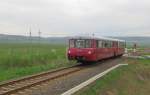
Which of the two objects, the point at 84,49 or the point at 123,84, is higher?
the point at 84,49

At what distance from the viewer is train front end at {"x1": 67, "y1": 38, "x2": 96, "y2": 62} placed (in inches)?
1081

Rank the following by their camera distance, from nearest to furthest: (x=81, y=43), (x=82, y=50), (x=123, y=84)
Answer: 1. (x=123, y=84)
2. (x=82, y=50)
3. (x=81, y=43)

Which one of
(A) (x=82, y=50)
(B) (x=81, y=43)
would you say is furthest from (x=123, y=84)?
(B) (x=81, y=43)

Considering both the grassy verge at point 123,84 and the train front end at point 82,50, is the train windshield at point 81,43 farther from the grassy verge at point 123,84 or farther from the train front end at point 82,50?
the grassy verge at point 123,84

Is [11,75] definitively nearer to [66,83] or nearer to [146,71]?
[66,83]

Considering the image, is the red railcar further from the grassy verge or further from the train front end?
the grassy verge

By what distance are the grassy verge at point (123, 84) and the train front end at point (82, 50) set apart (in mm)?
3679

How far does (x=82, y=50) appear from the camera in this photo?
2766 cm

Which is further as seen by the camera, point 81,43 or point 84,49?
point 81,43

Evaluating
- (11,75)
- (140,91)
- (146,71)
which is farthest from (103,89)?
(146,71)

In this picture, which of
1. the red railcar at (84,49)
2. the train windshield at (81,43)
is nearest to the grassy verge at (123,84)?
the red railcar at (84,49)

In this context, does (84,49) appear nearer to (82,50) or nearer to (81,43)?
(82,50)

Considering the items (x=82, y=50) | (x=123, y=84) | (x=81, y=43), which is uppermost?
(x=81, y=43)

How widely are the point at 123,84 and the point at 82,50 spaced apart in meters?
8.47
